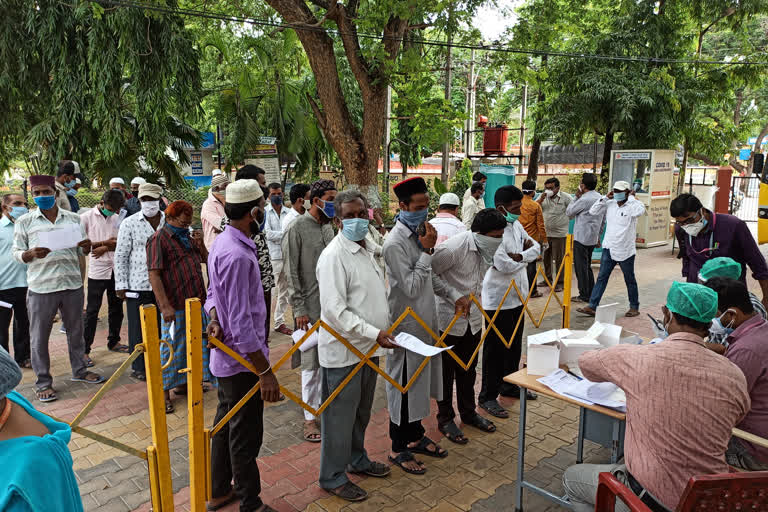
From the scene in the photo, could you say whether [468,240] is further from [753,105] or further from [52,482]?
[753,105]

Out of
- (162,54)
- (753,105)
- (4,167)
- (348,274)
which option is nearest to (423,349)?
(348,274)

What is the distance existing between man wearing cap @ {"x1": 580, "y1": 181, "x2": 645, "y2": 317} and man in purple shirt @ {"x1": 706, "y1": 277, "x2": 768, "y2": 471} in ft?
16.2

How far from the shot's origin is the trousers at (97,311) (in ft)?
21.2

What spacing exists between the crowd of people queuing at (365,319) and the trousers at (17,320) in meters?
0.02

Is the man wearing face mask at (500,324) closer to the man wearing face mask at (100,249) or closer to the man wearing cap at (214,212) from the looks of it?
the man wearing cap at (214,212)

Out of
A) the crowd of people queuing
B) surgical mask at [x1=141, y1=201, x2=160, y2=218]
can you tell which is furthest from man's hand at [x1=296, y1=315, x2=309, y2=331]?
surgical mask at [x1=141, y1=201, x2=160, y2=218]

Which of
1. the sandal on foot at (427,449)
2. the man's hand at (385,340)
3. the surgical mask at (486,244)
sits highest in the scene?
the surgical mask at (486,244)

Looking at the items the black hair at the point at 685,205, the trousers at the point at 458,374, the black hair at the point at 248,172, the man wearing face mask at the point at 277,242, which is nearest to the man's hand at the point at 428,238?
the trousers at the point at 458,374

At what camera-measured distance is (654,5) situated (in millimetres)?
Answer: 14617

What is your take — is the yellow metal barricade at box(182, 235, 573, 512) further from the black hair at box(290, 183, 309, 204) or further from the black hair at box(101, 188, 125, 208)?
the black hair at box(101, 188, 125, 208)

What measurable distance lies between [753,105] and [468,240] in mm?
33704

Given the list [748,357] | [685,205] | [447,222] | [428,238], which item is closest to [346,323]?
[428,238]

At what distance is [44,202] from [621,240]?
7530mm

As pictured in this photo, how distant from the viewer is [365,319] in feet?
12.2
